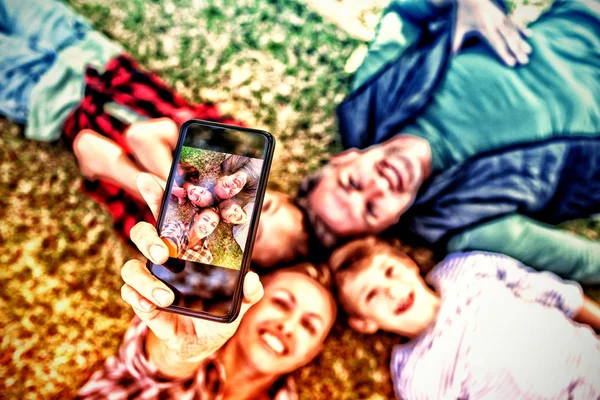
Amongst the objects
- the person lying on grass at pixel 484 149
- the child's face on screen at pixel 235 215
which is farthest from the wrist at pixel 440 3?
the child's face on screen at pixel 235 215

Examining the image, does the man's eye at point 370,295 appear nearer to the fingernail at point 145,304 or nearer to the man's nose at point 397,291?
the man's nose at point 397,291

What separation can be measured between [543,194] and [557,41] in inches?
18.8

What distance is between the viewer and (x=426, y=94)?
131cm

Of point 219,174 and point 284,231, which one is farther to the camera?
point 284,231

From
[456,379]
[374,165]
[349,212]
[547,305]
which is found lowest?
[456,379]

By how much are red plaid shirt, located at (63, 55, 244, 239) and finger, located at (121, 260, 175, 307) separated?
55cm

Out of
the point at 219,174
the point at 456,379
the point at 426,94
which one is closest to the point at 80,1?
the point at 219,174

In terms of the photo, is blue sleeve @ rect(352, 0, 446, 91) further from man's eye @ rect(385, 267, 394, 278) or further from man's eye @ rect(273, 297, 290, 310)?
man's eye @ rect(273, 297, 290, 310)

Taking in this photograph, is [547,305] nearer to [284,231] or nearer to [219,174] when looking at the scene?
[284,231]

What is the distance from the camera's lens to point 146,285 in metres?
0.79

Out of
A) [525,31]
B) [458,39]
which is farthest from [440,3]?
[525,31]

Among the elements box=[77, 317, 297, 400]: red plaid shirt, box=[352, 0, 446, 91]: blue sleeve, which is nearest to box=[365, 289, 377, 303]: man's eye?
box=[77, 317, 297, 400]: red plaid shirt

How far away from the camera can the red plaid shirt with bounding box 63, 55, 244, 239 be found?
1.33 m

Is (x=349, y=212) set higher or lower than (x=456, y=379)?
higher
